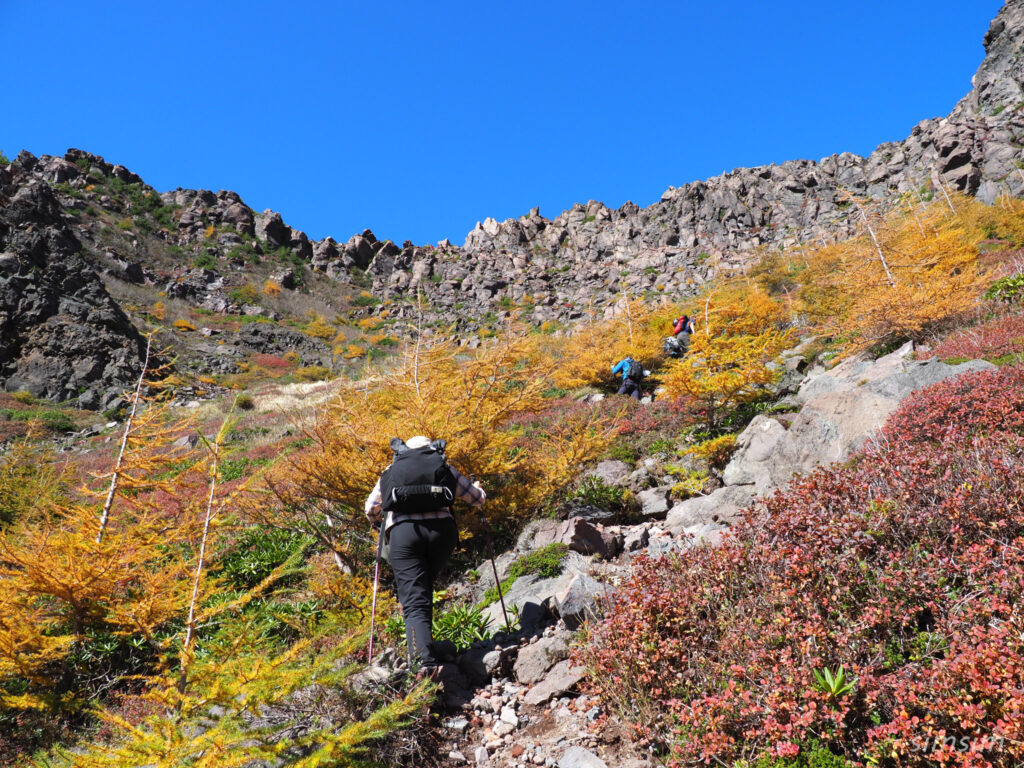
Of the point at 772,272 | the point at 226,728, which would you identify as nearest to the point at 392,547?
the point at 226,728

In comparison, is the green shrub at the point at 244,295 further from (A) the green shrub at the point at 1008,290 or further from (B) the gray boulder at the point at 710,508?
(A) the green shrub at the point at 1008,290

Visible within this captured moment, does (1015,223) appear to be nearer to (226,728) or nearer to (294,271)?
(226,728)

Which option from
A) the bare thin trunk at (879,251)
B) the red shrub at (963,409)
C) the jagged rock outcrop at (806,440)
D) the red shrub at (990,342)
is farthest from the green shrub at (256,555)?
the bare thin trunk at (879,251)

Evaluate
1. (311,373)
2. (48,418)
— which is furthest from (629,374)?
(311,373)

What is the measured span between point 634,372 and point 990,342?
7252 millimetres

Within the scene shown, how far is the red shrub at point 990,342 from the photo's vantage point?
676cm

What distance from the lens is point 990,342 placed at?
7.14 meters

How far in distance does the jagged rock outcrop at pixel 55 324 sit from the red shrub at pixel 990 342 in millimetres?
29511

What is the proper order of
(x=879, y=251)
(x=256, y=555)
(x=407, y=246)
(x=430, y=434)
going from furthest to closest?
(x=407, y=246), (x=879, y=251), (x=256, y=555), (x=430, y=434)

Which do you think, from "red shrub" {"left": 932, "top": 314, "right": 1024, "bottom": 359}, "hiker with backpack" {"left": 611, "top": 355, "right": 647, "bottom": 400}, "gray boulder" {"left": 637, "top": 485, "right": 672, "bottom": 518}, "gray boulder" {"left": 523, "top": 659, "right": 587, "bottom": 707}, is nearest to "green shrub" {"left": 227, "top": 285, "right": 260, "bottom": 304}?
"hiker with backpack" {"left": 611, "top": 355, "right": 647, "bottom": 400}

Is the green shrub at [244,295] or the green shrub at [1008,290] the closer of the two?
the green shrub at [1008,290]

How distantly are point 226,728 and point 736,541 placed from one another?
11.4ft

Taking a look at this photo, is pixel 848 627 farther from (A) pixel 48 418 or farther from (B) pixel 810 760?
(A) pixel 48 418

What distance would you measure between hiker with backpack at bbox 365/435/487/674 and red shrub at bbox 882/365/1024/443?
4.43 m
